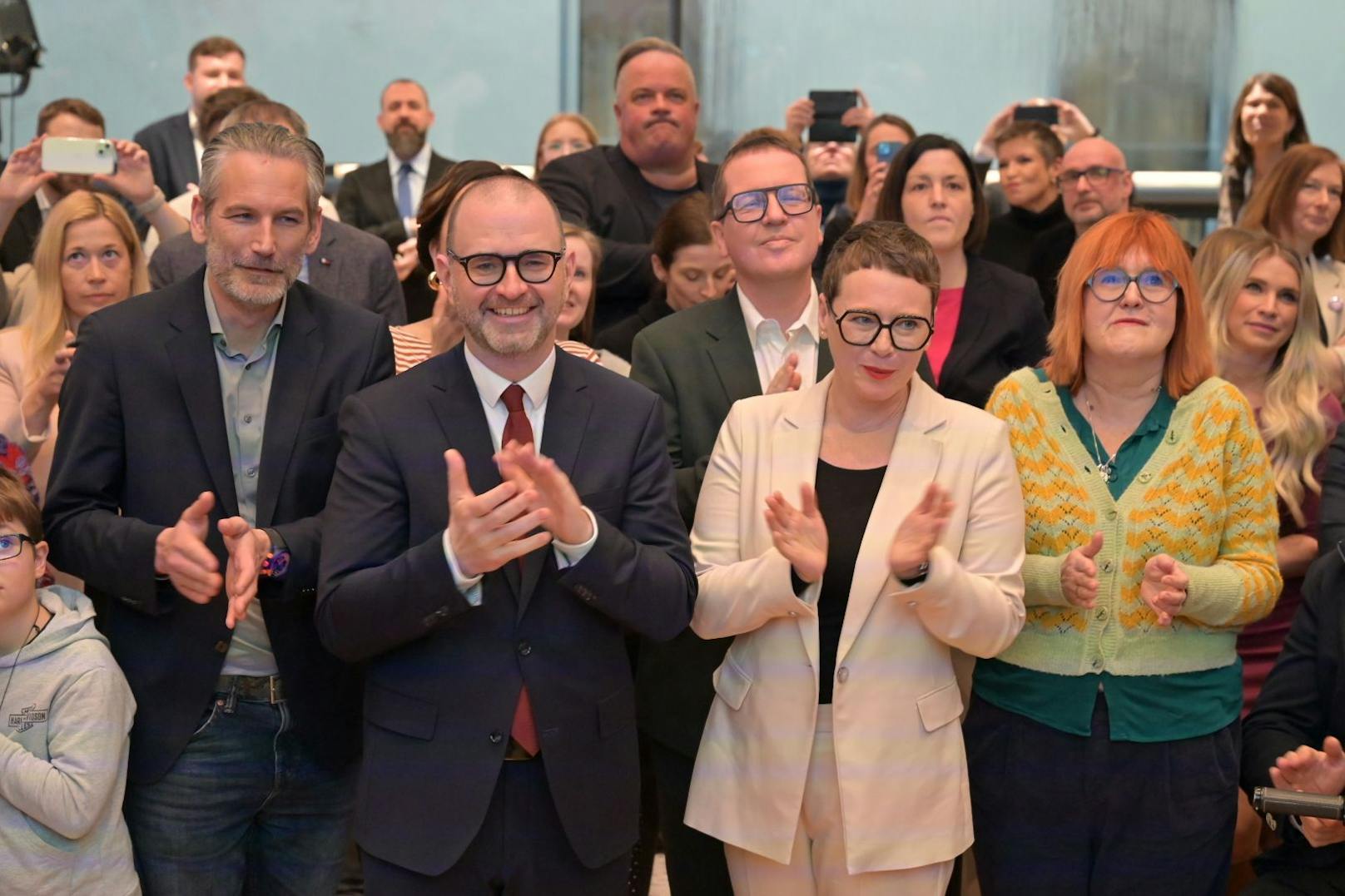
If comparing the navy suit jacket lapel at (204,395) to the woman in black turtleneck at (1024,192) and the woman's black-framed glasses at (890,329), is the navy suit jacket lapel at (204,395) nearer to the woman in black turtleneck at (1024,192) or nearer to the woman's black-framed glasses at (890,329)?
the woman's black-framed glasses at (890,329)

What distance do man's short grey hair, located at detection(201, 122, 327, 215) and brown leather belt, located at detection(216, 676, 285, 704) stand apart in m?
0.78

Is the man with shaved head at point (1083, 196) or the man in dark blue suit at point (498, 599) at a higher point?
the man with shaved head at point (1083, 196)

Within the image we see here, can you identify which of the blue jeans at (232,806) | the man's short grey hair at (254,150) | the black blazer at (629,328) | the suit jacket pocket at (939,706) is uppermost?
the man's short grey hair at (254,150)

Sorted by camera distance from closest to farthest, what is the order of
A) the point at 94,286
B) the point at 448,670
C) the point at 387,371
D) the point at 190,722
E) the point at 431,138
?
the point at 448,670, the point at 190,722, the point at 387,371, the point at 94,286, the point at 431,138

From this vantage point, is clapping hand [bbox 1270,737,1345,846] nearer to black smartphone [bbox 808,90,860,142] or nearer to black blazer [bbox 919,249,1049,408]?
black blazer [bbox 919,249,1049,408]

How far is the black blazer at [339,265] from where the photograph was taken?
3.92 meters

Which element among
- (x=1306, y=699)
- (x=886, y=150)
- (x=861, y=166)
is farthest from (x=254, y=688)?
(x=861, y=166)

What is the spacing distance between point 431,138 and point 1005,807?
5.10 metres

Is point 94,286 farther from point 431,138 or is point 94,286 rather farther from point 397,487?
point 431,138

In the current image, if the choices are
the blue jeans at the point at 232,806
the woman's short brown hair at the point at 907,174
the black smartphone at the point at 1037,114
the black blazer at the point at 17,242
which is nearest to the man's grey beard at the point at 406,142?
the black blazer at the point at 17,242

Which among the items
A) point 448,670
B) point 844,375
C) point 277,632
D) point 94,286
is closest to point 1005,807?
point 844,375

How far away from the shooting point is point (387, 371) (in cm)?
281

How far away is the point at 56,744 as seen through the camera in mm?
2670

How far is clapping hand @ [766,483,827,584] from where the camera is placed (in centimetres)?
254
